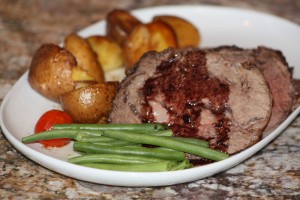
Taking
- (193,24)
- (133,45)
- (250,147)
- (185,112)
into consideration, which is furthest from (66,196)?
(193,24)

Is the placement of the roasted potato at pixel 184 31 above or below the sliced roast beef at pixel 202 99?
above

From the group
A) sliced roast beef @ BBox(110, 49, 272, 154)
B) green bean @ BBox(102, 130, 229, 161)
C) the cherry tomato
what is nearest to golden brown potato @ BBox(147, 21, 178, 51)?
sliced roast beef @ BBox(110, 49, 272, 154)

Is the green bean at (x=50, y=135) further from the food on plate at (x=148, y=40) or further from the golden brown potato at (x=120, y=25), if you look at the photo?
the golden brown potato at (x=120, y=25)

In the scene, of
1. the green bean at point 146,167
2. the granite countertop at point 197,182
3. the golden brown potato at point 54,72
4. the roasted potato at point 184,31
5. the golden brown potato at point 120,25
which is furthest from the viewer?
the roasted potato at point 184,31

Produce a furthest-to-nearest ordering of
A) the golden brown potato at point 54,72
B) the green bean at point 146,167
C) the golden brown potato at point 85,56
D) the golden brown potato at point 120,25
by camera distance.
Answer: the golden brown potato at point 120,25 < the golden brown potato at point 85,56 < the golden brown potato at point 54,72 < the green bean at point 146,167

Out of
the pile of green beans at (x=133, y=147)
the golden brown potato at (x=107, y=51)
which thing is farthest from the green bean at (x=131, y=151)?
the golden brown potato at (x=107, y=51)
